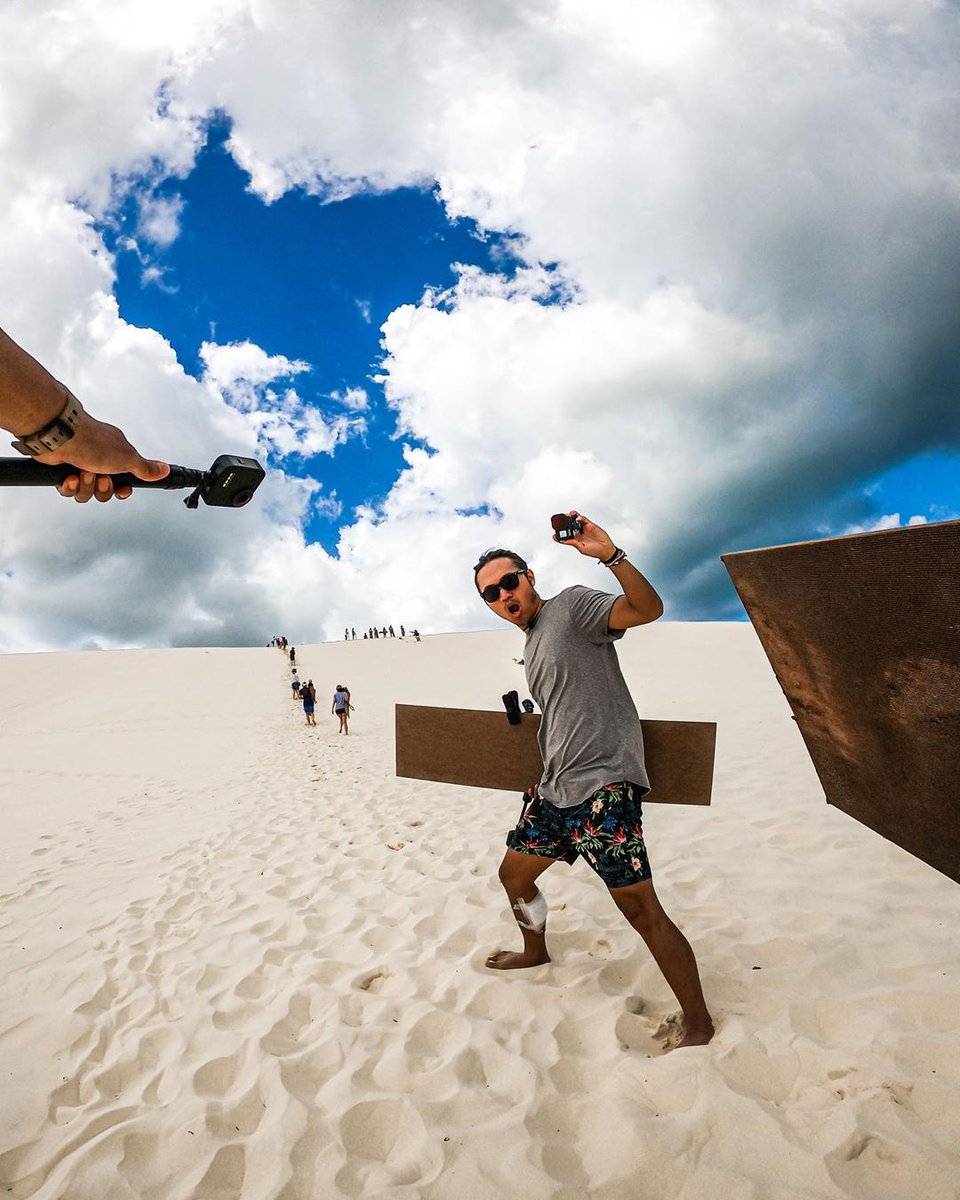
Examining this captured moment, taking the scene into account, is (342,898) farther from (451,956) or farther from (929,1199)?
(929,1199)

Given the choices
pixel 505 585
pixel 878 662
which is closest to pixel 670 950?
pixel 878 662

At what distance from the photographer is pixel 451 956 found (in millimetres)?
3316

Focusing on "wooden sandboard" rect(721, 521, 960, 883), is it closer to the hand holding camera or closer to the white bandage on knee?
the hand holding camera

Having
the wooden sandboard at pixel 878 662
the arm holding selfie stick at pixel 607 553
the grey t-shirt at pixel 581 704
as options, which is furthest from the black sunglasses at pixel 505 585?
the wooden sandboard at pixel 878 662

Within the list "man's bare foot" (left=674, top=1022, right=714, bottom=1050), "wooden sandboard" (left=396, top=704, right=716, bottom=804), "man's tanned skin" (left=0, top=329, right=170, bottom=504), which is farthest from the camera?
"wooden sandboard" (left=396, top=704, right=716, bottom=804)

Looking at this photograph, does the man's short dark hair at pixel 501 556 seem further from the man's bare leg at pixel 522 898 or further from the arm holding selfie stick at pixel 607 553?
the man's bare leg at pixel 522 898

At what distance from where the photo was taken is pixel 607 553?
7.84 ft

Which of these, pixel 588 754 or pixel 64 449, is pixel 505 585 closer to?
pixel 588 754

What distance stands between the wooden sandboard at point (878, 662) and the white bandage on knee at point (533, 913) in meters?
1.66

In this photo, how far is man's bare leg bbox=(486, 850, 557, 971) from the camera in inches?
111

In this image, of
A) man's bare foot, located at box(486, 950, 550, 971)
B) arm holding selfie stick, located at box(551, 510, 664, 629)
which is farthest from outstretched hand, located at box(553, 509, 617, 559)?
man's bare foot, located at box(486, 950, 550, 971)

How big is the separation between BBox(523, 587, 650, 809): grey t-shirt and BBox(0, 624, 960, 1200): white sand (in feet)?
3.47

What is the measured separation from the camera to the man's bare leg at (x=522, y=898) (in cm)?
283

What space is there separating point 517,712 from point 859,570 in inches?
73.5
